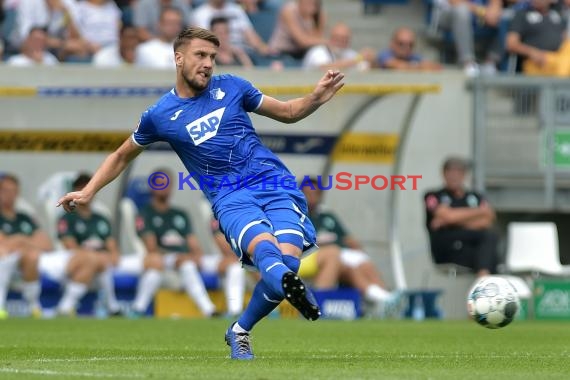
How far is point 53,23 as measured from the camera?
19.2 m

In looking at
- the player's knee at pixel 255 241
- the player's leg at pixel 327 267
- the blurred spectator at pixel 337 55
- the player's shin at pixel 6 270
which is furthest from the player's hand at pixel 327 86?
the blurred spectator at pixel 337 55

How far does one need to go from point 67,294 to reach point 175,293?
1.32 metres

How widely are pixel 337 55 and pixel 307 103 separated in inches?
405

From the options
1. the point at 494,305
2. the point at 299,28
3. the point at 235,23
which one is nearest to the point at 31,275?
the point at 235,23

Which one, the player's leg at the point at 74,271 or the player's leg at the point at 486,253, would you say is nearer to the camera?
the player's leg at the point at 74,271

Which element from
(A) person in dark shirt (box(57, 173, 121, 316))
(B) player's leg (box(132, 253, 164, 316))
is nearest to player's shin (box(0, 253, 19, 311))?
(A) person in dark shirt (box(57, 173, 121, 316))

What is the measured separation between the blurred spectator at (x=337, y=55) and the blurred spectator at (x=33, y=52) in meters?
3.30

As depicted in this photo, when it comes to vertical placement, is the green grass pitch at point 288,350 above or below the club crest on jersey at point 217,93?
below

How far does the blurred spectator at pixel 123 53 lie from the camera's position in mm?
18641

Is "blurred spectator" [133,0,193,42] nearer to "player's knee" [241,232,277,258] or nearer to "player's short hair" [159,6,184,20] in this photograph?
"player's short hair" [159,6,184,20]

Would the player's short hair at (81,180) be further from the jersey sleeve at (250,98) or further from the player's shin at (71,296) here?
the jersey sleeve at (250,98)

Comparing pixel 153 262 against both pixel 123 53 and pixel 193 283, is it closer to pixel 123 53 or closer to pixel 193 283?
pixel 193 283

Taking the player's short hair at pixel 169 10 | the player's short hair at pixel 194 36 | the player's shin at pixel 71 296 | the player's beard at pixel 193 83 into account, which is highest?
the player's short hair at pixel 194 36

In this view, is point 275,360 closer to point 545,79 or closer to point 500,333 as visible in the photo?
point 500,333
